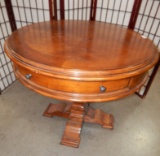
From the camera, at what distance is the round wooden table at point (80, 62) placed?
726 millimetres

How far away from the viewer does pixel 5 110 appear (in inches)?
61.6

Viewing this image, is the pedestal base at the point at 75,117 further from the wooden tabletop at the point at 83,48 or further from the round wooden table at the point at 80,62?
the wooden tabletop at the point at 83,48

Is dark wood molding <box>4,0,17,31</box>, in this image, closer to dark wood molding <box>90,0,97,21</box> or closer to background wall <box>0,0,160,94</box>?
background wall <box>0,0,160,94</box>

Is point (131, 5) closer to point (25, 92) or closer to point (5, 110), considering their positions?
point (25, 92)

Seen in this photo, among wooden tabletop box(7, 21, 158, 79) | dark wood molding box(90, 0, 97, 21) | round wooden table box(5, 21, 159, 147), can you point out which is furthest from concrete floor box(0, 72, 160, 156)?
dark wood molding box(90, 0, 97, 21)

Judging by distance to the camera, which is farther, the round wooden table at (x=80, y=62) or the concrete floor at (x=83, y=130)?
the concrete floor at (x=83, y=130)

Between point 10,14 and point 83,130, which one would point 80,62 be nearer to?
point 83,130

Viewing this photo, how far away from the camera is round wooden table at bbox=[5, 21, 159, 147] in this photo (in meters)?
0.73

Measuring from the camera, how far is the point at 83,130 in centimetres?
142

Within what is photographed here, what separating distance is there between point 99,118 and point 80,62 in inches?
33.0

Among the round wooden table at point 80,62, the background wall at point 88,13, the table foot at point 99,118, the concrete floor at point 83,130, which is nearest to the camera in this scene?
the round wooden table at point 80,62

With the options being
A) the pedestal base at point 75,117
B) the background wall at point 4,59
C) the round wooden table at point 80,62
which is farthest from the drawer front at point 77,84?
the background wall at point 4,59

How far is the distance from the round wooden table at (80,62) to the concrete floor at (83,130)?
61 centimetres

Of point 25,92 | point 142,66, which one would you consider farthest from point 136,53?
point 25,92
